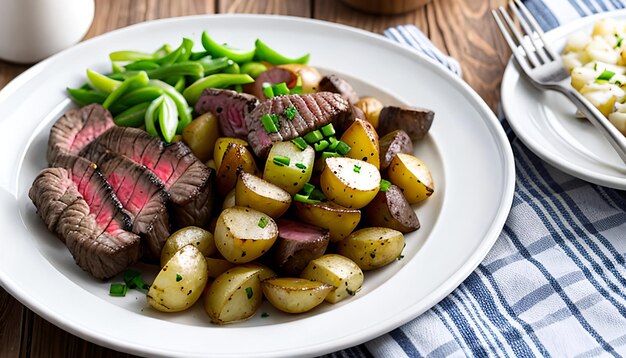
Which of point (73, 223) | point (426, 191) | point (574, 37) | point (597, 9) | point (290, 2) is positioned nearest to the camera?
point (73, 223)

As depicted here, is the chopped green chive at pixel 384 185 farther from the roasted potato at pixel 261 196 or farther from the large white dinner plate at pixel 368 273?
the roasted potato at pixel 261 196

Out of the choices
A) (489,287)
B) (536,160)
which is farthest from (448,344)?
(536,160)

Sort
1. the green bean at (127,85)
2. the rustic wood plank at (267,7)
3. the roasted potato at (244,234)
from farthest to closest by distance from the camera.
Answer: the rustic wood plank at (267,7) < the green bean at (127,85) < the roasted potato at (244,234)

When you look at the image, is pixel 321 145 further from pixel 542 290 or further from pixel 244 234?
pixel 542 290


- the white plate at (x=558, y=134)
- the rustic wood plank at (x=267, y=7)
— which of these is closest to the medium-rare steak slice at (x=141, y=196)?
the white plate at (x=558, y=134)

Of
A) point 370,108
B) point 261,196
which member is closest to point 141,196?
point 261,196

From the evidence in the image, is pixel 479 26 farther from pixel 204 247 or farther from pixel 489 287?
pixel 204 247

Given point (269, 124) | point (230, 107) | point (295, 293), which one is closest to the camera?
point (295, 293)
